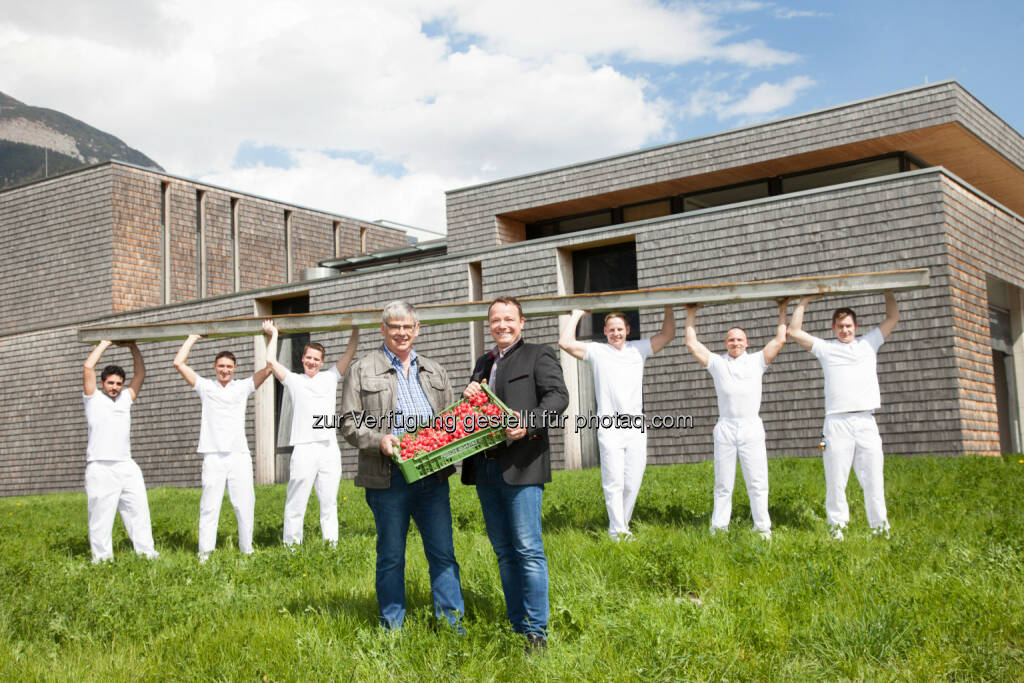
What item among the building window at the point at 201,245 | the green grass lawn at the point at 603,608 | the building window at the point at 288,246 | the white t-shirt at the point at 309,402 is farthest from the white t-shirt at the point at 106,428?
the building window at the point at 288,246

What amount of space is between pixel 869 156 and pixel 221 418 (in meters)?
13.2

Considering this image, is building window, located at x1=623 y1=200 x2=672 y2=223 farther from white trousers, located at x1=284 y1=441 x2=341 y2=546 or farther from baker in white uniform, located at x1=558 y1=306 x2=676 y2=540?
white trousers, located at x1=284 y1=441 x2=341 y2=546

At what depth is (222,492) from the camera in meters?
7.88

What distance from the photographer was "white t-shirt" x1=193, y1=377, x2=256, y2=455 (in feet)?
25.9

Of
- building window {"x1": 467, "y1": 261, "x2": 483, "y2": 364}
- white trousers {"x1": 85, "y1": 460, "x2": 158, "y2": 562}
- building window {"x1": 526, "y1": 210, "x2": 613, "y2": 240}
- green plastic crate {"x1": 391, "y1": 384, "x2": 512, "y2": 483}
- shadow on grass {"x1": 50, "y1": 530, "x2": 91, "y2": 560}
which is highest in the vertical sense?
building window {"x1": 526, "y1": 210, "x2": 613, "y2": 240}

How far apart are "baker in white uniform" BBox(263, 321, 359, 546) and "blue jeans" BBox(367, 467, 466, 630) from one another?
329 cm

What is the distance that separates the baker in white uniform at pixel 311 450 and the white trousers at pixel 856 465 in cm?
438

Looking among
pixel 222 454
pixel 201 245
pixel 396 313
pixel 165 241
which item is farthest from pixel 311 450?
pixel 201 245

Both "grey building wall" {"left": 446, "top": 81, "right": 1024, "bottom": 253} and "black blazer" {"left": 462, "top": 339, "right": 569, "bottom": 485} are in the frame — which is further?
"grey building wall" {"left": 446, "top": 81, "right": 1024, "bottom": 253}

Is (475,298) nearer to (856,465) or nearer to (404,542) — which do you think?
(856,465)

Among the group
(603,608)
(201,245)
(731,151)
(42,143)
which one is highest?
(42,143)

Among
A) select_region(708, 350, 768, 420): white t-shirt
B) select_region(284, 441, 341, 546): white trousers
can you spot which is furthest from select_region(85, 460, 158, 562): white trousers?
select_region(708, 350, 768, 420): white t-shirt

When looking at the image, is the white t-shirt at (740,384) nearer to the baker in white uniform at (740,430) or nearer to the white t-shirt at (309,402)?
the baker in white uniform at (740,430)

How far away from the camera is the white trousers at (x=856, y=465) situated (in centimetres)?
679
